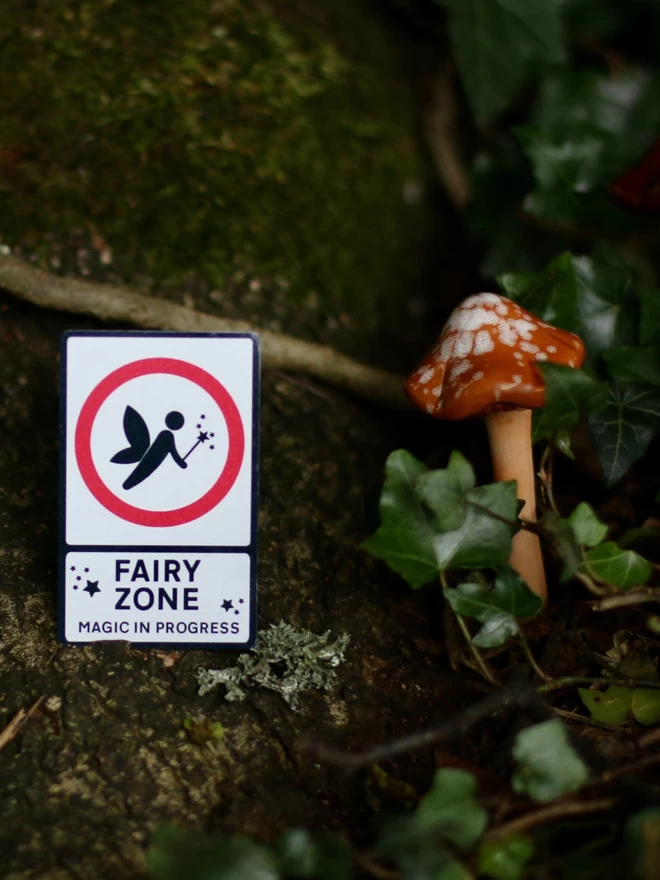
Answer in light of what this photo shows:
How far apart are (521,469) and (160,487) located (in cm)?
51

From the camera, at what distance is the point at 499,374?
906mm

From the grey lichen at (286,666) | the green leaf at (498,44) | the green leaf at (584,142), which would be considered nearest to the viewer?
the grey lichen at (286,666)

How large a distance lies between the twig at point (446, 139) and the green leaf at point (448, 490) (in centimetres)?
100

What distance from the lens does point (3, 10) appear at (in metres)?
1.44

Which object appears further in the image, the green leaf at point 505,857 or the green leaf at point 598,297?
the green leaf at point 598,297

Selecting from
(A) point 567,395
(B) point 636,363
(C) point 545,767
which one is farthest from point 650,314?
(C) point 545,767

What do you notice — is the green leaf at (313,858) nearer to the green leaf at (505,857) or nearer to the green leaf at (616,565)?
the green leaf at (505,857)

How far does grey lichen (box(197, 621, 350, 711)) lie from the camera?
100 centimetres

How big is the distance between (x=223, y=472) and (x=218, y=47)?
97 cm

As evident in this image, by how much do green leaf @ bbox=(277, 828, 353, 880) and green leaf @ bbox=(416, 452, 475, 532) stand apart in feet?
1.20

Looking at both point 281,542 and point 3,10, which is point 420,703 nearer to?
point 281,542

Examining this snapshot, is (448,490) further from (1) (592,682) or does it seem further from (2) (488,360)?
(1) (592,682)

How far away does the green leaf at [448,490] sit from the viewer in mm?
874

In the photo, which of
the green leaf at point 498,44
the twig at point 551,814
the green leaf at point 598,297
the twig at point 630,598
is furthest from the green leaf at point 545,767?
the green leaf at point 498,44
